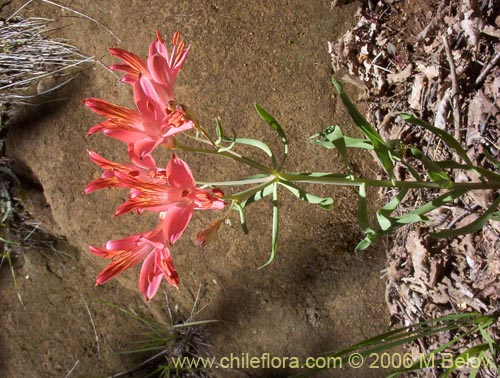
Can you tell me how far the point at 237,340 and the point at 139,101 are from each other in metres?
1.38

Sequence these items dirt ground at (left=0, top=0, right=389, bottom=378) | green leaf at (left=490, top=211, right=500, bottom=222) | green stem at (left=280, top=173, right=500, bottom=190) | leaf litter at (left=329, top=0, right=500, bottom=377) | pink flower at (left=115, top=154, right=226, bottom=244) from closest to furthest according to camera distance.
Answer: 1. pink flower at (left=115, top=154, right=226, bottom=244)
2. green stem at (left=280, top=173, right=500, bottom=190)
3. green leaf at (left=490, top=211, right=500, bottom=222)
4. leaf litter at (left=329, top=0, right=500, bottom=377)
5. dirt ground at (left=0, top=0, right=389, bottom=378)

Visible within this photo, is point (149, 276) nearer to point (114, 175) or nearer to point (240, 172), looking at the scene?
point (114, 175)

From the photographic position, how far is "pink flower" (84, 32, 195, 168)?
43.4 inches

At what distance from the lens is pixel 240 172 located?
2096 mm

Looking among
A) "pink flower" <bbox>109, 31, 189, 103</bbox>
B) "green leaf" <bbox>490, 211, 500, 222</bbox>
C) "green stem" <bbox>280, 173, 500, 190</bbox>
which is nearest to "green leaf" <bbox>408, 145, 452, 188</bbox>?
"green stem" <bbox>280, 173, 500, 190</bbox>

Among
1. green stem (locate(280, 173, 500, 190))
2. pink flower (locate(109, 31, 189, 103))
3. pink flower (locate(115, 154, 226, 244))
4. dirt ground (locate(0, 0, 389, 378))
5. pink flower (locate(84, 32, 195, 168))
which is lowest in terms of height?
dirt ground (locate(0, 0, 389, 378))

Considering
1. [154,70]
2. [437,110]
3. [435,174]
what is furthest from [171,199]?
[437,110]

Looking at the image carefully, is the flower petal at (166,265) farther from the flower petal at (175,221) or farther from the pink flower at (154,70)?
the pink flower at (154,70)

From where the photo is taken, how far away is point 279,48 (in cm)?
205

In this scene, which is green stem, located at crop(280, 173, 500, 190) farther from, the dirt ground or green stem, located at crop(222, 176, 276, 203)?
the dirt ground

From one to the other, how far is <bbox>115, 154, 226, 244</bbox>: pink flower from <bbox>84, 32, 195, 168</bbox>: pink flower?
69 millimetres

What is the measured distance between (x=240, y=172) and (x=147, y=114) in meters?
1.01

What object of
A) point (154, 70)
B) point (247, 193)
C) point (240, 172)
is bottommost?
point (240, 172)

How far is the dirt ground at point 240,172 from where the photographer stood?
203 cm
